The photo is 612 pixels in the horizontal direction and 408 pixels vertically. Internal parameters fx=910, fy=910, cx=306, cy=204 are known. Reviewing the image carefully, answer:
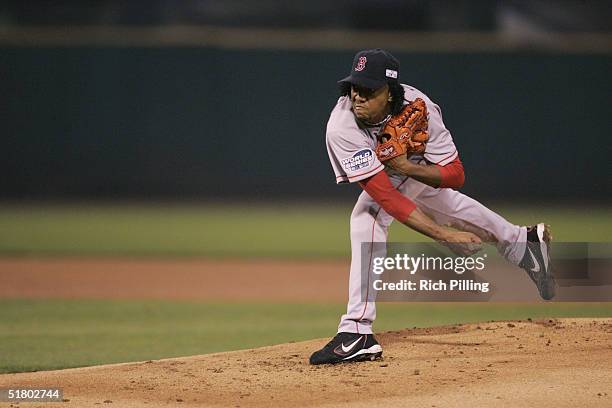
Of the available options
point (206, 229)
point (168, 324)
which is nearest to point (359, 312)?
point (168, 324)

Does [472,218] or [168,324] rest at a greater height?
[472,218]

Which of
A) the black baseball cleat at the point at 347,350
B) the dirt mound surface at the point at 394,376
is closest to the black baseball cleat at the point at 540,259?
the dirt mound surface at the point at 394,376

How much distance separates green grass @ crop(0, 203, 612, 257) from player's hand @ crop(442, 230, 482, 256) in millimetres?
6231

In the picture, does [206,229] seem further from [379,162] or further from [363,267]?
[379,162]

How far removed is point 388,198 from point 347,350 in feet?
2.33

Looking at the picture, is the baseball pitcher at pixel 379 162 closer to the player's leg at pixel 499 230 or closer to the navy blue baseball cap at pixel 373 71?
the navy blue baseball cap at pixel 373 71

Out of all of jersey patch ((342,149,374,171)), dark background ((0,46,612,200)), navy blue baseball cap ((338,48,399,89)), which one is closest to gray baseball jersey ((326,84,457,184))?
jersey patch ((342,149,374,171))

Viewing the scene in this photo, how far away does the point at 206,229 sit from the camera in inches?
499

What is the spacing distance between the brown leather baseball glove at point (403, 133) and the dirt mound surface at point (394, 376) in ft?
3.13

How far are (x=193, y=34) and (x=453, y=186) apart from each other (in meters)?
10.7

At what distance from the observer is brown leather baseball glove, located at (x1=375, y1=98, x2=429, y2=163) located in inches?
159

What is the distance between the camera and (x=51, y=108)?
1410 centimetres

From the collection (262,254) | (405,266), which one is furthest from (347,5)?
(405,266)

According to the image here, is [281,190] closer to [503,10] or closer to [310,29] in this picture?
[310,29]
